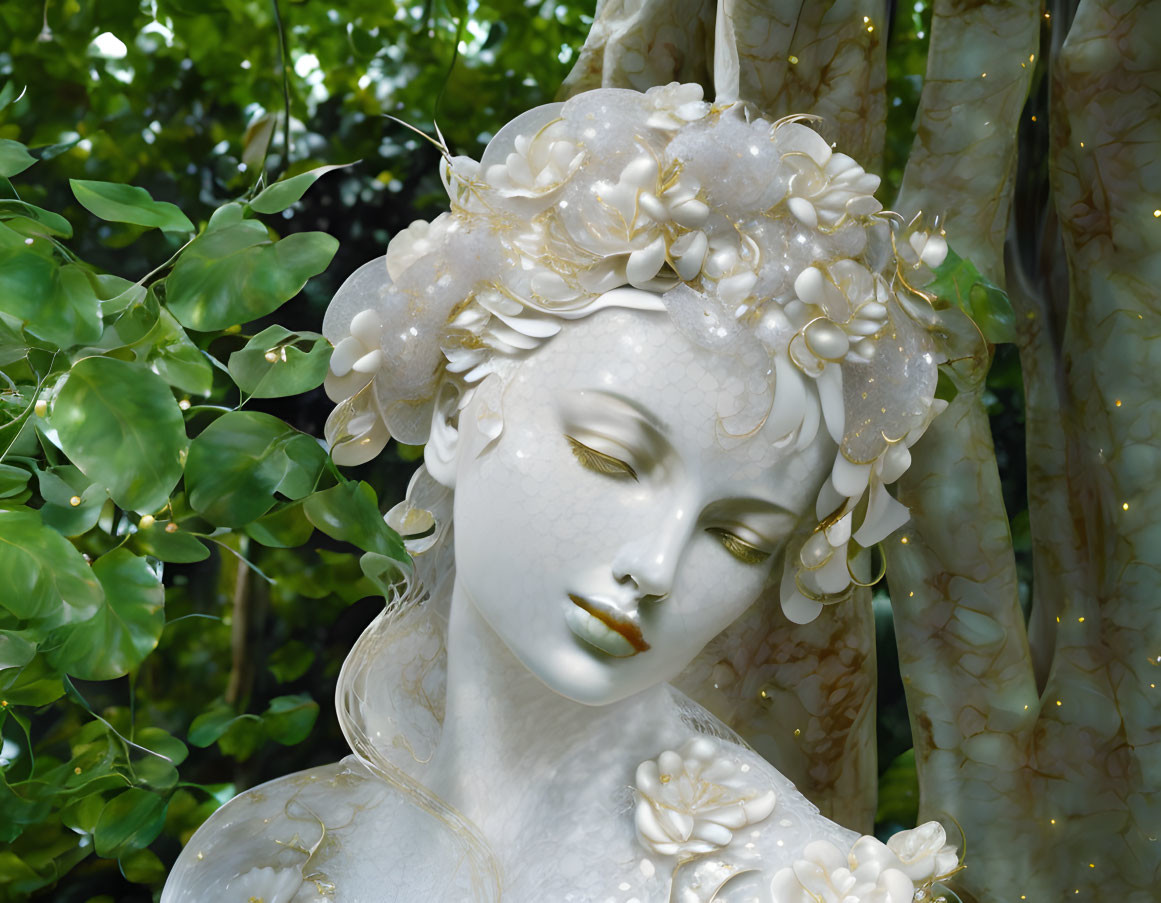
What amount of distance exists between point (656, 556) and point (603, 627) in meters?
0.07

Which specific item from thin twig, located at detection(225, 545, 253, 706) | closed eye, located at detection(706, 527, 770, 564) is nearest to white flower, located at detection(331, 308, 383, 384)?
closed eye, located at detection(706, 527, 770, 564)

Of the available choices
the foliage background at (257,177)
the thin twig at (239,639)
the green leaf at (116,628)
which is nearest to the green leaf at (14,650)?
the green leaf at (116,628)

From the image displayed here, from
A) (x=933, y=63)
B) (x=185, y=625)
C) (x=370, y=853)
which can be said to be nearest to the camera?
(x=370, y=853)

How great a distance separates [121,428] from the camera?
0.78 meters

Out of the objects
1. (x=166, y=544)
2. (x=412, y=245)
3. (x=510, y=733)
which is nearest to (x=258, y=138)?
(x=412, y=245)

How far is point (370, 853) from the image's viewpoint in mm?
1043

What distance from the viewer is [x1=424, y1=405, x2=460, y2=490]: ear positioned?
3.28ft

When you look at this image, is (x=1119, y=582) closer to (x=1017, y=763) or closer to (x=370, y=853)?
(x=1017, y=763)

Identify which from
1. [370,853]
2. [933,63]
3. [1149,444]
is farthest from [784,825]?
[933,63]

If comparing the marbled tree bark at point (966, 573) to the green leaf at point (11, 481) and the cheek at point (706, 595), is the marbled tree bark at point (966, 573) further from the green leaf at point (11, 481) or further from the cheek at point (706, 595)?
the green leaf at point (11, 481)

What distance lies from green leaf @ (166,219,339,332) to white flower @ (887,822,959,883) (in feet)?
2.09

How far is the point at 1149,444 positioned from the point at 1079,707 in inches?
12.1

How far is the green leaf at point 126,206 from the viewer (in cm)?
88

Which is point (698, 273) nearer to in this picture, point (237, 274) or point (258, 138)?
point (237, 274)
